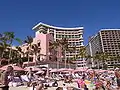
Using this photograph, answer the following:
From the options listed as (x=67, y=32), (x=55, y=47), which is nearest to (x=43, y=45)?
(x=55, y=47)

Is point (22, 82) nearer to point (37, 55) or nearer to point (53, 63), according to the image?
point (53, 63)

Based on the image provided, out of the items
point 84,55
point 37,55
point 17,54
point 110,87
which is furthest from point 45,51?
point 110,87

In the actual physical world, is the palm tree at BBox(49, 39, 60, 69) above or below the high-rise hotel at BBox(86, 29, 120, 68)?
below

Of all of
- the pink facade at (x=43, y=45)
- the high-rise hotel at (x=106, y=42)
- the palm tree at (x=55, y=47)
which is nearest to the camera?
the pink facade at (x=43, y=45)

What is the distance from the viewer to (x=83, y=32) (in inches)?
4658

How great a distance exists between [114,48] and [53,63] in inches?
4037

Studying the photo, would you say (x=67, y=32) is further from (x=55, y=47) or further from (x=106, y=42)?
(x=55, y=47)

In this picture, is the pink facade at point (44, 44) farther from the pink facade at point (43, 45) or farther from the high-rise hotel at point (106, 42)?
the high-rise hotel at point (106, 42)

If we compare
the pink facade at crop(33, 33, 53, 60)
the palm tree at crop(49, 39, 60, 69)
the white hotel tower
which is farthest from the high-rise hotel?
the pink facade at crop(33, 33, 53, 60)

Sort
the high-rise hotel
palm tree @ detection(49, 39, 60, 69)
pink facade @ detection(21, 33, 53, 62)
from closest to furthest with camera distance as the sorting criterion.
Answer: pink facade @ detection(21, 33, 53, 62) → palm tree @ detection(49, 39, 60, 69) → the high-rise hotel

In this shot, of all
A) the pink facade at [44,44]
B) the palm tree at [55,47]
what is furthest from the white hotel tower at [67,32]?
the pink facade at [44,44]

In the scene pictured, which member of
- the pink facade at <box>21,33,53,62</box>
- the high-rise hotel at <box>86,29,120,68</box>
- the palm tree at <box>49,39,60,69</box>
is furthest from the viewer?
the high-rise hotel at <box>86,29,120,68</box>

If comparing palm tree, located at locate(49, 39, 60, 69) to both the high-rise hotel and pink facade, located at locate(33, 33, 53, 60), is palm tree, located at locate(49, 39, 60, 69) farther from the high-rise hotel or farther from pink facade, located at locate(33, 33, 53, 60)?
the high-rise hotel

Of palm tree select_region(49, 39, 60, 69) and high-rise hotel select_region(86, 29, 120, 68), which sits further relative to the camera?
high-rise hotel select_region(86, 29, 120, 68)
